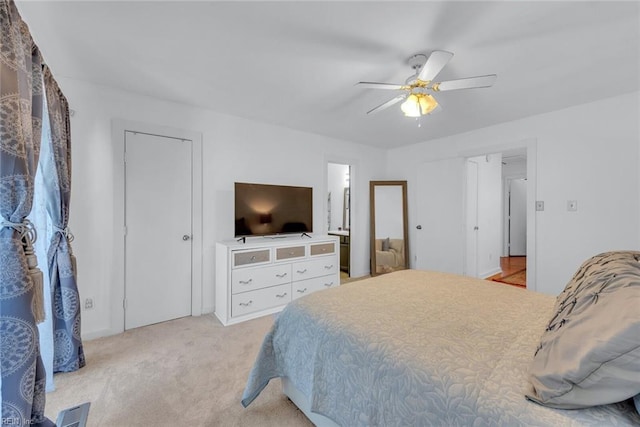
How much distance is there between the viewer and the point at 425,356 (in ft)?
3.34

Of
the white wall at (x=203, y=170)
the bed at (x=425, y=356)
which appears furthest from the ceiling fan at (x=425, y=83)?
the white wall at (x=203, y=170)

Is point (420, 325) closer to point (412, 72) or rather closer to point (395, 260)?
point (412, 72)

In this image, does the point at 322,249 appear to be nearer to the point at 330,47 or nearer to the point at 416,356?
the point at 330,47

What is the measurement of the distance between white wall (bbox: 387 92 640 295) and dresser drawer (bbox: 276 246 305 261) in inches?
115

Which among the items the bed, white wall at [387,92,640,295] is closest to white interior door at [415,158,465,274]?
white wall at [387,92,640,295]

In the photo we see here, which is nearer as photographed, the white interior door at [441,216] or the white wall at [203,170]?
the white wall at [203,170]

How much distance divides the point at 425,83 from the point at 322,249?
7.49 ft

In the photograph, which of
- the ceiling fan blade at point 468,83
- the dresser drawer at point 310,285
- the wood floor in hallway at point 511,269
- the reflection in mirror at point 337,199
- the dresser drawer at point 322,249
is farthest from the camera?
the reflection in mirror at point 337,199

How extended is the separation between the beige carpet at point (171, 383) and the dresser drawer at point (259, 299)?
0.30 m

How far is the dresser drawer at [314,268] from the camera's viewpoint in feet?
11.1

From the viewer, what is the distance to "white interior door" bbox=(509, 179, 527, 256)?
6879 millimetres

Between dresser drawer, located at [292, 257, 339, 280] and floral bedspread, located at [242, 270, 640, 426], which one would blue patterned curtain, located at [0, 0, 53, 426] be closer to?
floral bedspread, located at [242, 270, 640, 426]

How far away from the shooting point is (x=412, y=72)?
2.23 metres

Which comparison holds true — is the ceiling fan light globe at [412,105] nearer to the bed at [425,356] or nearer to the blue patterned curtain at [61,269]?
the bed at [425,356]
